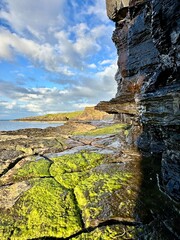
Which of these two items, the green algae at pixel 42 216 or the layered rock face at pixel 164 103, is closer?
the green algae at pixel 42 216

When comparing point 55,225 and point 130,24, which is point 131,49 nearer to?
point 130,24

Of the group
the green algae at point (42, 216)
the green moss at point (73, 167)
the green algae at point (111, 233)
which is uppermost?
the green moss at point (73, 167)

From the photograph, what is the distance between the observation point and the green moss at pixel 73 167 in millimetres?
4230

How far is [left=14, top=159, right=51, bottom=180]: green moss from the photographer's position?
4.56m

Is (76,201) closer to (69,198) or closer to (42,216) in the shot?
(69,198)

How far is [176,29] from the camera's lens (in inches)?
117

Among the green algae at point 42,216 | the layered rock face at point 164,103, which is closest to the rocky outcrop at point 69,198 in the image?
the green algae at point 42,216

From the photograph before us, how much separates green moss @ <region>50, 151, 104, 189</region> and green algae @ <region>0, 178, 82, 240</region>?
0.49 metres

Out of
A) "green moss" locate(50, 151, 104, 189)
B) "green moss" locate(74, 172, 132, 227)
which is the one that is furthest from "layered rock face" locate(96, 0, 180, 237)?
"green moss" locate(50, 151, 104, 189)

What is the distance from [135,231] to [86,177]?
193 centimetres

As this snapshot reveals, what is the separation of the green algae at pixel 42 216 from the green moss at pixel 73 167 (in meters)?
0.49

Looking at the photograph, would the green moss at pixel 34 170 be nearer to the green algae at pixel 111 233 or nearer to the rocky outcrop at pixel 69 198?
the rocky outcrop at pixel 69 198

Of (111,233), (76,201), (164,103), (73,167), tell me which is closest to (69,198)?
(76,201)

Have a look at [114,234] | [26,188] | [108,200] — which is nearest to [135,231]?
[114,234]
